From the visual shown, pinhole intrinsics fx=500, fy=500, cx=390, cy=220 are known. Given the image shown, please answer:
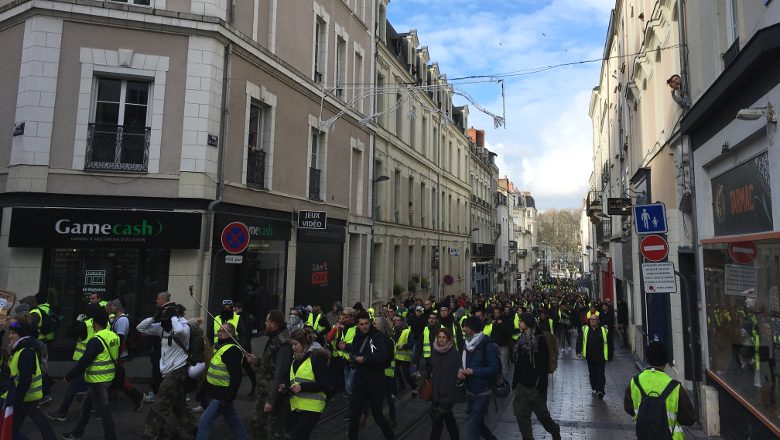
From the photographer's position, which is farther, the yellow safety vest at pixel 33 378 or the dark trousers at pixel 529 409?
the dark trousers at pixel 529 409

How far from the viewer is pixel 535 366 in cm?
621

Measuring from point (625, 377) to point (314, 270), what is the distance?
910 centimetres

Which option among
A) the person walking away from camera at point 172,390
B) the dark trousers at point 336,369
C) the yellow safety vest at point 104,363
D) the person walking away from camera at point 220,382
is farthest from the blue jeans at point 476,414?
the yellow safety vest at point 104,363

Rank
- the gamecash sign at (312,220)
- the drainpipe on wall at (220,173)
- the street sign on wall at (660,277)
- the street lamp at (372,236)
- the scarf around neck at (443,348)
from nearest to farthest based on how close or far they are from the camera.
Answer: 1. the scarf around neck at (443,348)
2. the street sign on wall at (660,277)
3. the drainpipe on wall at (220,173)
4. the gamecash sign at (312,220)
5. the street lamp at (372,236)

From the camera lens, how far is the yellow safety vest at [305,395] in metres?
5.30

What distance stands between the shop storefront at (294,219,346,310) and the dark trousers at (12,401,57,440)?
8.92 metres

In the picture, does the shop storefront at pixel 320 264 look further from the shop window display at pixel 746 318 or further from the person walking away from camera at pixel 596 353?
the shop window display at pixel 746 318

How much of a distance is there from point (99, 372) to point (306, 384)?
2.89 m

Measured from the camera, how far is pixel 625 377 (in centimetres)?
1246

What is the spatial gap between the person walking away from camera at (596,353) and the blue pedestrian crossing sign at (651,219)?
114 inches

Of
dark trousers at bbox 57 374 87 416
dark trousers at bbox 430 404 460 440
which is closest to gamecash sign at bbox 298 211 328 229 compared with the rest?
dark trousers at bbox 57 374 87 416

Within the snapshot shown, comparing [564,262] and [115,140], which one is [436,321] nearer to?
[115,140]

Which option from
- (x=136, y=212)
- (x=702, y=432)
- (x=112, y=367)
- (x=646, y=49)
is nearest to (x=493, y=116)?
(x=646, y=49)

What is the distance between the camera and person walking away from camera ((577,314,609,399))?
390 inches
